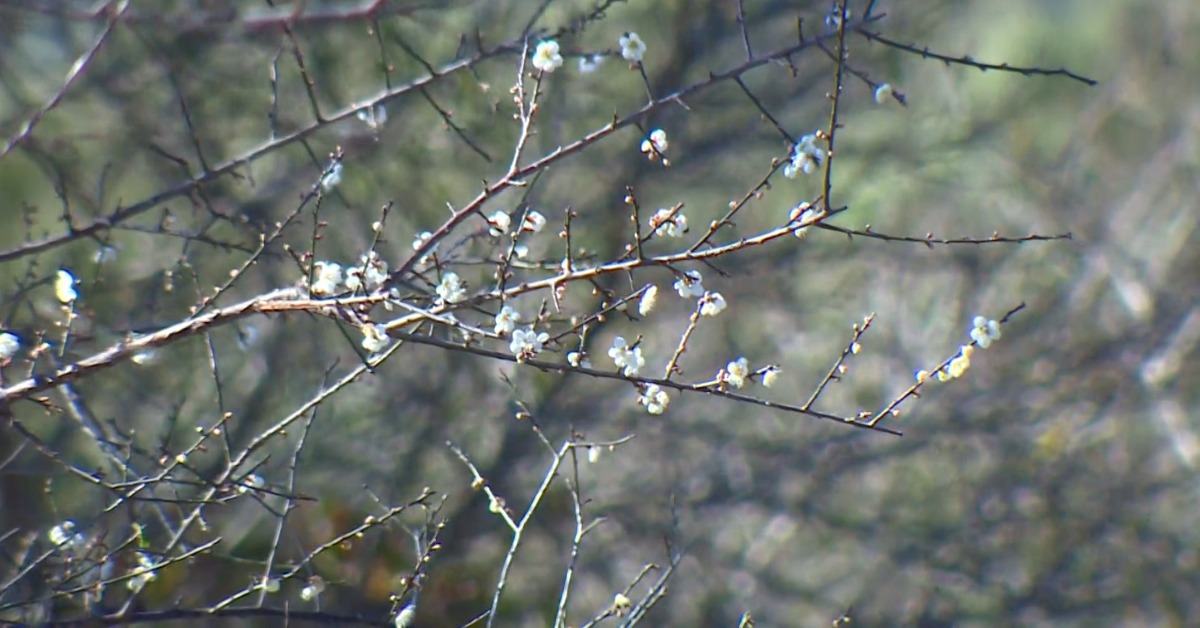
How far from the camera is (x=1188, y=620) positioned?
645 cm

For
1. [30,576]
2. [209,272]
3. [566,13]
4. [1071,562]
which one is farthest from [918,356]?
[30,576]

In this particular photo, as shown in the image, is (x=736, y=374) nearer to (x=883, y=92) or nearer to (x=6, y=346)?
(x=883, y=92)

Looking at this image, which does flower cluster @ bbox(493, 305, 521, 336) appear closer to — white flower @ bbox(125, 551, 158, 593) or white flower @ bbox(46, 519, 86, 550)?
white flower @ bbox(125, 551, 158, 593)

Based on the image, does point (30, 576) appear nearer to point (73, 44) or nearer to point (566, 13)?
point (73, 44)

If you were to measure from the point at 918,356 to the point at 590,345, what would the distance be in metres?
1.98

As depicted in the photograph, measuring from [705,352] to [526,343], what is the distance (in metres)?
4.89

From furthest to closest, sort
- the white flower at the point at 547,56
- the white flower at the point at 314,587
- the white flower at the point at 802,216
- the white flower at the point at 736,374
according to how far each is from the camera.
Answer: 1. the white flower at the point at 314,587
2. the white flower at the point at 547,56
3. the white flower at the point at 736,374
4. the white flower at the point at 802,216

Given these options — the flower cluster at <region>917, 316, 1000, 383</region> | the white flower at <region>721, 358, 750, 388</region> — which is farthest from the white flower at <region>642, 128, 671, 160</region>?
the flower cluster at <region>917, 316, 1000, 383</region>

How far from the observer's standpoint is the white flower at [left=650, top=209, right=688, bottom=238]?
243cm

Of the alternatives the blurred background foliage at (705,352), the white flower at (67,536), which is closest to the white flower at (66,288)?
the white flower at (67,536)

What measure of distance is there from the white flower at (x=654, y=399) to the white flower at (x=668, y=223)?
12.6 inches

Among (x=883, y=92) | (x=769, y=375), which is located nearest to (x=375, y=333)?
(x=769, y=375)

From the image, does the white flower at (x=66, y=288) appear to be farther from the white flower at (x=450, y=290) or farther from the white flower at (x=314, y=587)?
the white flower at (x=450, y=290)

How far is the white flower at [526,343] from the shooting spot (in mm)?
2336
